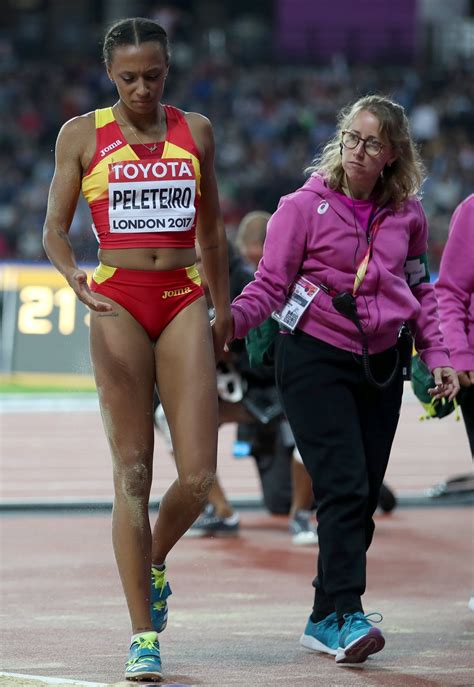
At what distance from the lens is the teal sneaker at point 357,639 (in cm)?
493

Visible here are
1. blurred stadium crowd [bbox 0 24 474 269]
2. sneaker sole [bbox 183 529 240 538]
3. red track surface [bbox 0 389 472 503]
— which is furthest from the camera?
blurred stadium crowd [bbox 0 24 474 269]

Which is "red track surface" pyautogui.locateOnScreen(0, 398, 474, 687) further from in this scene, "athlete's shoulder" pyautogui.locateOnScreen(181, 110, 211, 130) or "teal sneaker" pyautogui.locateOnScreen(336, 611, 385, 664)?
"athlete's shoulder" pyautogui.locateOnScreen(181, 110, 211, 130)

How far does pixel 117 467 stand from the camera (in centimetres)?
482

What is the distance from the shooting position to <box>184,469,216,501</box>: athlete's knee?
4805 millimetres

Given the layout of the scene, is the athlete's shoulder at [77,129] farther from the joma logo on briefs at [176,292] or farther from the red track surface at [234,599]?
the red track surface at [234,599]

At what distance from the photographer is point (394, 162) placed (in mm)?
5262

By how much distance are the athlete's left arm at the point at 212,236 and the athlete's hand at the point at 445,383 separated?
86 cm

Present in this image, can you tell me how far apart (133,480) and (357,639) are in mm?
995

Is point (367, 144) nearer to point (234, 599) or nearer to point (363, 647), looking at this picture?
point (363, 647)

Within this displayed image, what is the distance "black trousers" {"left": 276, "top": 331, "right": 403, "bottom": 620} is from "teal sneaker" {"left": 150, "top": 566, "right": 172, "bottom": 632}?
607mm

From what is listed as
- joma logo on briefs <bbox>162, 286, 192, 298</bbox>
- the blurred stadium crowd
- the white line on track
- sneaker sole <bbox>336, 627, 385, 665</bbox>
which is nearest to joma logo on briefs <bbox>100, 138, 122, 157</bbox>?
joma logo on briefs <bbox>162, 286, 192, 298</bbox>

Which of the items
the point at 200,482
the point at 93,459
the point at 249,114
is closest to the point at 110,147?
the point at 200,482

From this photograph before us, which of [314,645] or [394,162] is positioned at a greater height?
[394,162]

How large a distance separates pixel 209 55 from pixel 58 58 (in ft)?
10.8
